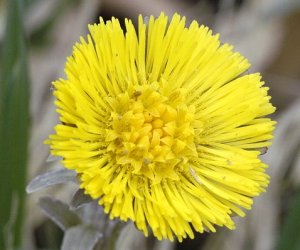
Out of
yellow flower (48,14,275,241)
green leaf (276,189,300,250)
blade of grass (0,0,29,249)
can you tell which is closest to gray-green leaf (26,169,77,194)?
yellow flower (48,14,275,241)

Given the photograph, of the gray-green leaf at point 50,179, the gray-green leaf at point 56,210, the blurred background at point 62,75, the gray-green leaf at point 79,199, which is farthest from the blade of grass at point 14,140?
the gray-green leaf at point 79,199

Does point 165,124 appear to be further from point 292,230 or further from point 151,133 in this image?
point 292,230

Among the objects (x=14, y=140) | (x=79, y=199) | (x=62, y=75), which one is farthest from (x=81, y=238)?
(x=62, y=75)

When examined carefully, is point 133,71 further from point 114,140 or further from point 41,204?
point 41,204

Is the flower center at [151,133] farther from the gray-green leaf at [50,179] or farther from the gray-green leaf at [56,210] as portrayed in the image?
the gray-green leaf at [56,210]

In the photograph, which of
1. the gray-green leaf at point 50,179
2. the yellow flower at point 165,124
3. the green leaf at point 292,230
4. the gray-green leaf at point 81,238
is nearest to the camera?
the yellow flower at point 165,124

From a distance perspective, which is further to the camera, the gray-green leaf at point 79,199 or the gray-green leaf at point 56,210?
the gray-green leaf at point 56,210

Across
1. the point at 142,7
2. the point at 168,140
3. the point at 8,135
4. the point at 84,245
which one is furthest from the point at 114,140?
the point at 142,7
